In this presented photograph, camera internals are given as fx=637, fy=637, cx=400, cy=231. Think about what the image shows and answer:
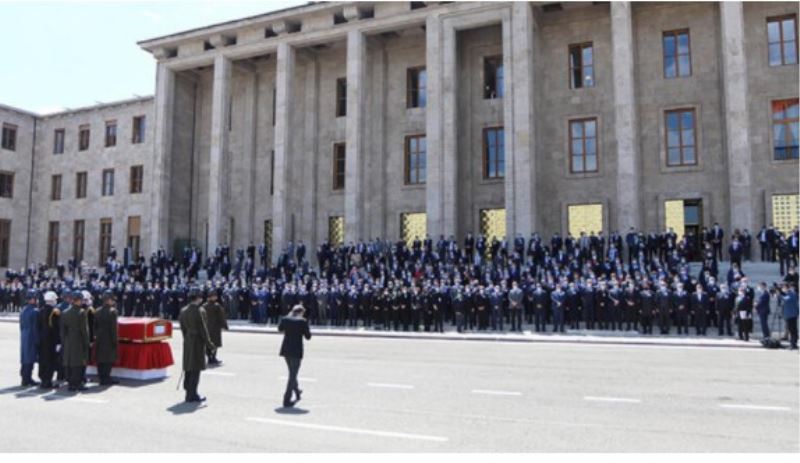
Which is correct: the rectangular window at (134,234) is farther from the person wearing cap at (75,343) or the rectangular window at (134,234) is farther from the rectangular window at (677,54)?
the person wearing cap at (75,343)

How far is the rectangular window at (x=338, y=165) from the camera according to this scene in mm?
35562

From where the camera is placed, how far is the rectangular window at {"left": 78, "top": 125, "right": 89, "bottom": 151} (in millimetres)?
43688

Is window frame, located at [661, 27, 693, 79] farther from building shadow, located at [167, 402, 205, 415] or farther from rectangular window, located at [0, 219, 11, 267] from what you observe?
rectangular window, located at [0, 219, 11, 267]

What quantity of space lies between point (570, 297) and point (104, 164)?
1352 inches

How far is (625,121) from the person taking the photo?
27891 mm

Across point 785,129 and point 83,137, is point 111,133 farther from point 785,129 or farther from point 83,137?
point 785,129

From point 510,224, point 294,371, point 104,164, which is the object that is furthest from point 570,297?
point 104,164

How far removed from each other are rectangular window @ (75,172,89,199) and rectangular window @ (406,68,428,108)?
2376 cm

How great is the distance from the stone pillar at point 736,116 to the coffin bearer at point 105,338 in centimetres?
2391

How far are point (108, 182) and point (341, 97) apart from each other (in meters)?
17.7

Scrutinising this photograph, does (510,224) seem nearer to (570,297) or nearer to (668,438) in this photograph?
(570,297)

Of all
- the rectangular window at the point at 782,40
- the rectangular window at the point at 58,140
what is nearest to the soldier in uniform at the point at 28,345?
the rectangular window at the point at 782,40

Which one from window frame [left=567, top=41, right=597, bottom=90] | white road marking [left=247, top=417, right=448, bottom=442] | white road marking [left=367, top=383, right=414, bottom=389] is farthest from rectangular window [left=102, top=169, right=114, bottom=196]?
white road marking [left=247, top=417, right=448, bottom=442]

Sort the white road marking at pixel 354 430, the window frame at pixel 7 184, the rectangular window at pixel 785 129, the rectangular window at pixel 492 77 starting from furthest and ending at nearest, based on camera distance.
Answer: the window frame at pixel 7 184
the rectangular window at pixel 492 77
the rectangular window at pixel 785 129
the white road marking at pixel 354 430
